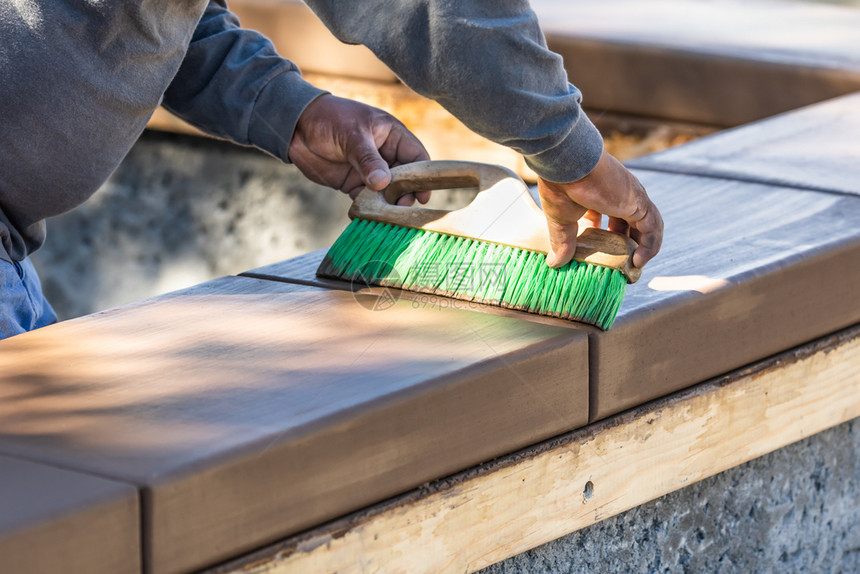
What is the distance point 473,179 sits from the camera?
1.92m

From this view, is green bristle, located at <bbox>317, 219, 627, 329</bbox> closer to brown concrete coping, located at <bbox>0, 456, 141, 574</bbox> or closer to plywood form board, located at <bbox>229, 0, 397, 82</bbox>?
brown concrete coping, located at <bbox>0, 456, 141, 574</bbox>

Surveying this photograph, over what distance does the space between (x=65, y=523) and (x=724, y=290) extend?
1098mm

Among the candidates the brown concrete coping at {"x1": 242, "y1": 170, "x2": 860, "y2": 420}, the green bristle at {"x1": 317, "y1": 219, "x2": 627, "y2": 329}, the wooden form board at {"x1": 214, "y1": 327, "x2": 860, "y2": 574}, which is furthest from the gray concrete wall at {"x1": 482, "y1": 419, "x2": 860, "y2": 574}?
the green bristle at {"x1": 317, "y1": 219, "x2": 627, "y2": 329}

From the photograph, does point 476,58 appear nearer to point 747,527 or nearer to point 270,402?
point 270,402

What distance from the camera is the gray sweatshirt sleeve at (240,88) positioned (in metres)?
2.16

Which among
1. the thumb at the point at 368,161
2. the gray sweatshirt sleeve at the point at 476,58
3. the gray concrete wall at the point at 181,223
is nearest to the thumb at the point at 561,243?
the gray sweatshirt sleeve at the point at 476,58

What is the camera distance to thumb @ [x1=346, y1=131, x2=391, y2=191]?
1976mm

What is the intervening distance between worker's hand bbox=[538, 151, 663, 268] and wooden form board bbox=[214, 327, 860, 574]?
0.85 feet

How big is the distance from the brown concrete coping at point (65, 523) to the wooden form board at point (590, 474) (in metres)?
0.15

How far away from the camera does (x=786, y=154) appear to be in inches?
104

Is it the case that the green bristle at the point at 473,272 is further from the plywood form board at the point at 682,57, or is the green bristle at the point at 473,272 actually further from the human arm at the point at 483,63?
the plywood form board at the point at 682,57

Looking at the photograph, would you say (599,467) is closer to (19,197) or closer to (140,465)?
(140,465)

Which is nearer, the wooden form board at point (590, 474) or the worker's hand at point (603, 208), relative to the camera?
the wooden form board at point (590, 474)

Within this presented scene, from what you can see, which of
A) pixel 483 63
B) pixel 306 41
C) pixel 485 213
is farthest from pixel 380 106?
pixel 483 63
